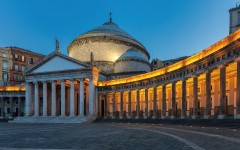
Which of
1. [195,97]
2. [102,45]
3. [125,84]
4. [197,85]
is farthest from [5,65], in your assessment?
[195,97]

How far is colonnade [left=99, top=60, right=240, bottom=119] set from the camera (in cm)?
2873

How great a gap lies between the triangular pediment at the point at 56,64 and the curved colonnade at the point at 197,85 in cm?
836

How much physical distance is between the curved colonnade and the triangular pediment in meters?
8.36

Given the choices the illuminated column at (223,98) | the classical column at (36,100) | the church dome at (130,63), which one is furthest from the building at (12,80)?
the illuminated column at (223,98)

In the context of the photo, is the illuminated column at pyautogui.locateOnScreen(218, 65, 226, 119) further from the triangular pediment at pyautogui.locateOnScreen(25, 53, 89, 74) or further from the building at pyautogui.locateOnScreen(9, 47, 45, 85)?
the building at pyautogui.locateOnScreen(9, 47, 45, 85)

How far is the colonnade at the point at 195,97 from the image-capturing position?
28734mm

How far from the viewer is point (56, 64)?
61.5m

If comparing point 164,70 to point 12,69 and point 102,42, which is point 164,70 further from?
point 12,69

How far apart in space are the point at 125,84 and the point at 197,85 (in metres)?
24.7

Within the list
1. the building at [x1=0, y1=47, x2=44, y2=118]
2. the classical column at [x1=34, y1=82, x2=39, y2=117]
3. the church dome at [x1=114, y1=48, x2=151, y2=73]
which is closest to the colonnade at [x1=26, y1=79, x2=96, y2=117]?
the classical column at [x1=34, y1=82, x2=39, y2=117]

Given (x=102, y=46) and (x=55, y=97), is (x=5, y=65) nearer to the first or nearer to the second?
(x=102, y=46)

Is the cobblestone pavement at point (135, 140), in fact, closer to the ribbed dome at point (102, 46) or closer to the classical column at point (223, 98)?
the classical column at point (223, 98)

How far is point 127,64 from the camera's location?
239 feet

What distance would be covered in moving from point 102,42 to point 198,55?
5012 centimetres
